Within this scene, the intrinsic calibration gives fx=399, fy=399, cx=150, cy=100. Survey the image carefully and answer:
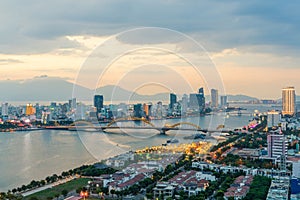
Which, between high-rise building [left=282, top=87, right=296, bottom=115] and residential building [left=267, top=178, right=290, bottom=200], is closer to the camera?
residential building [left=267, top=178, right=290, bottom=200]

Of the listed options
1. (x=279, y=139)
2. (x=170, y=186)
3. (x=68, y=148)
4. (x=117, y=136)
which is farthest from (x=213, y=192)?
(x=117, y=136)

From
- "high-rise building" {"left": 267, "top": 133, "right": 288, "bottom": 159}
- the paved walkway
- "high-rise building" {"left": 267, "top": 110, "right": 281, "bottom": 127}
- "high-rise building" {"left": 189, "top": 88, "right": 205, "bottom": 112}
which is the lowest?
the paved walkway

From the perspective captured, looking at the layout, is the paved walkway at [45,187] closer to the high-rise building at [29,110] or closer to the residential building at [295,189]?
the residential building at [295,189]

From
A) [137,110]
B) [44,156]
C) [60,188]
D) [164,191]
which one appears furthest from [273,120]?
[60,188]

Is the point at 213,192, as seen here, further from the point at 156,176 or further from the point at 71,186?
the point at 71,186

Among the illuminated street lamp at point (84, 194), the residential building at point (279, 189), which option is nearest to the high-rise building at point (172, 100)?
the residential building at point (279, 189)

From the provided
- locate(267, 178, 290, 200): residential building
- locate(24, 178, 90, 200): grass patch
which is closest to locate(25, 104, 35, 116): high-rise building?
locate(24, 178, 90, 200): grass patch

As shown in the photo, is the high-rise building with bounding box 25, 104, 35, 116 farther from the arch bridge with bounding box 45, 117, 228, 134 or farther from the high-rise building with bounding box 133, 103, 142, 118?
the high-rise building with bounding box 133, 103, 142, 118
